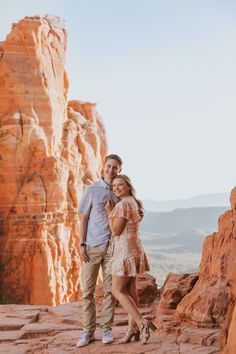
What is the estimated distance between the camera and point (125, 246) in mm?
5641

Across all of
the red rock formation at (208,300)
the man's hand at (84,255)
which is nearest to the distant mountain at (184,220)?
the red rock formation at (208,300)

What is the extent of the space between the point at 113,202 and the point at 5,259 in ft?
69.3

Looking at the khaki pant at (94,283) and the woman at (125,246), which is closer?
the woman at (125,246)

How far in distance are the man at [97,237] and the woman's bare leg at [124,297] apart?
0.67 feet

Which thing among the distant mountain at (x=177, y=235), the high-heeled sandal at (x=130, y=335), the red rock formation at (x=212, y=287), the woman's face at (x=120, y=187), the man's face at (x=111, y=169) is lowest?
the distant mountain at (x=177, y=235)

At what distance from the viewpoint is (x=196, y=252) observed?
8919 centimetres

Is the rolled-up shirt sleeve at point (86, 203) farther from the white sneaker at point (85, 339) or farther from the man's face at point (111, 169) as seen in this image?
the white sneaker at point (85, 339)

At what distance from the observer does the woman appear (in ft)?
18.4

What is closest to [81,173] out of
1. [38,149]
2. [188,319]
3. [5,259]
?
[38,149]

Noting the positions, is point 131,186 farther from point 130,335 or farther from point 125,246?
point 130,335

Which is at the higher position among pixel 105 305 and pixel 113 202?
pixel 113 202

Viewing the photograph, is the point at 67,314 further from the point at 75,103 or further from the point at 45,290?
the point at 75,103

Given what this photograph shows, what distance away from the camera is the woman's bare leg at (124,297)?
221 inches

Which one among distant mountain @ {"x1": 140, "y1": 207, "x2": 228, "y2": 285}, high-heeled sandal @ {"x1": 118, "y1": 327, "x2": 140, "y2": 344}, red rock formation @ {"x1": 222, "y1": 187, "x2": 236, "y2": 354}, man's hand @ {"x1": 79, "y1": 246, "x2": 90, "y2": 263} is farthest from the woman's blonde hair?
distant mountain @ {"x1": 140, "y1": 207, "x2": 228, "y2": 285}
